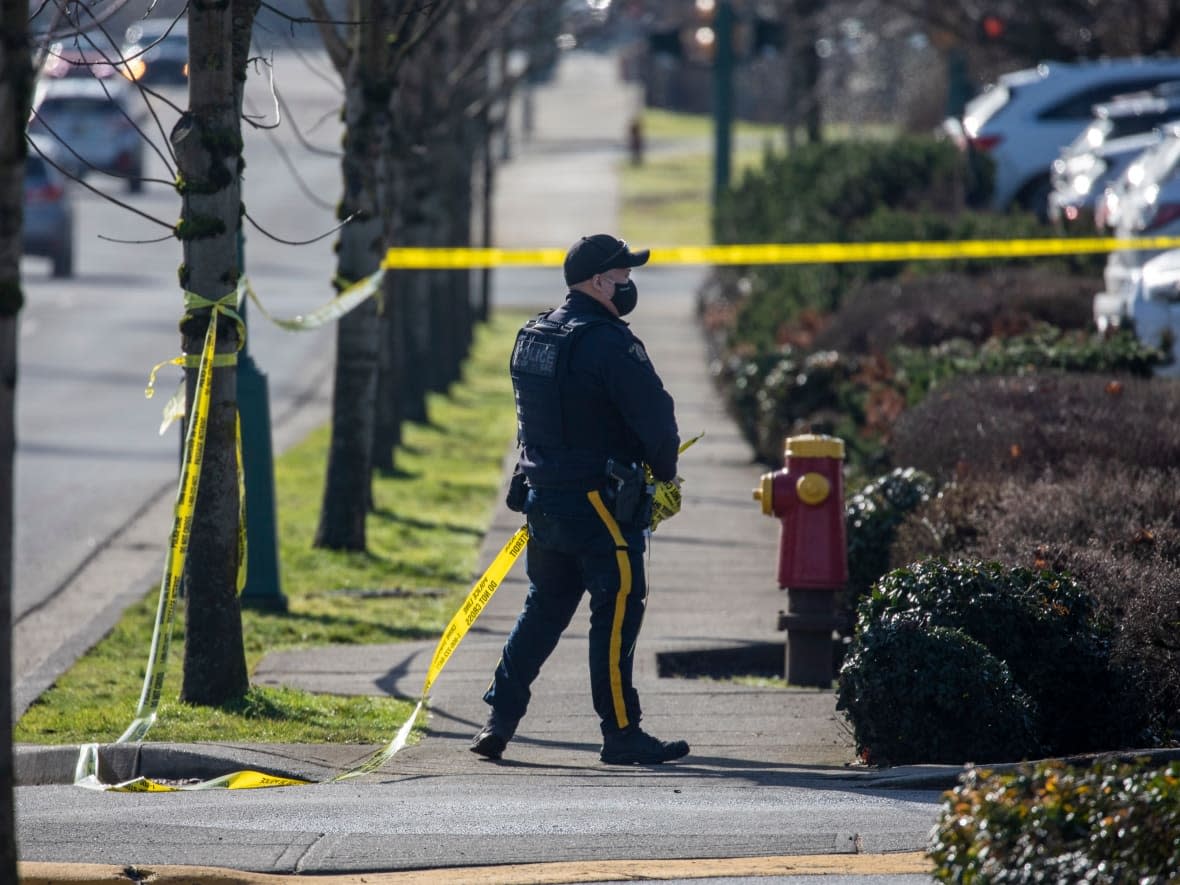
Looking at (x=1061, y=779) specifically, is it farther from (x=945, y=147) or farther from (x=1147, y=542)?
(x=945, y=147)

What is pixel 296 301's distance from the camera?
90.0 ft

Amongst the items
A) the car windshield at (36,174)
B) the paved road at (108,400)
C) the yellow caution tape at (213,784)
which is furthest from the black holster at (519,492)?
the car windshield at (36,174)

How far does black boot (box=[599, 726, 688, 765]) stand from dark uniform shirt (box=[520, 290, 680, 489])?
92 centimetres

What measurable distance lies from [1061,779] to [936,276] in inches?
414

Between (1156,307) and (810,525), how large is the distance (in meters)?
4.52

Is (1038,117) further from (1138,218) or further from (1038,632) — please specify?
(1038,632)

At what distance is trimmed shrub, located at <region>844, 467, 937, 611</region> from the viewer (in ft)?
29.0

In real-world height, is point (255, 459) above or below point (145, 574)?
above

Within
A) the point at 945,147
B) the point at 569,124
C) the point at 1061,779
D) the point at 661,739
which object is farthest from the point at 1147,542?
the point at 569,124

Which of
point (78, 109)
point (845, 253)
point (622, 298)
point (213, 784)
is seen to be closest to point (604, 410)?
point (622, 298)

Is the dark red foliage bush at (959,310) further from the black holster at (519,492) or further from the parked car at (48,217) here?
the parked car at (48,217)

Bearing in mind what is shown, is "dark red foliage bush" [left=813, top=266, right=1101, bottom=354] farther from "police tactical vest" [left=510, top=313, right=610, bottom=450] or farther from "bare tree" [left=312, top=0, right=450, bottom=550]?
"police tactical vest" [left=510, top=313, right=610, bottom=450]

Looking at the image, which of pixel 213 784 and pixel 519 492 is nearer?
pixel 213 784

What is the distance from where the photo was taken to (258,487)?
9.91m
